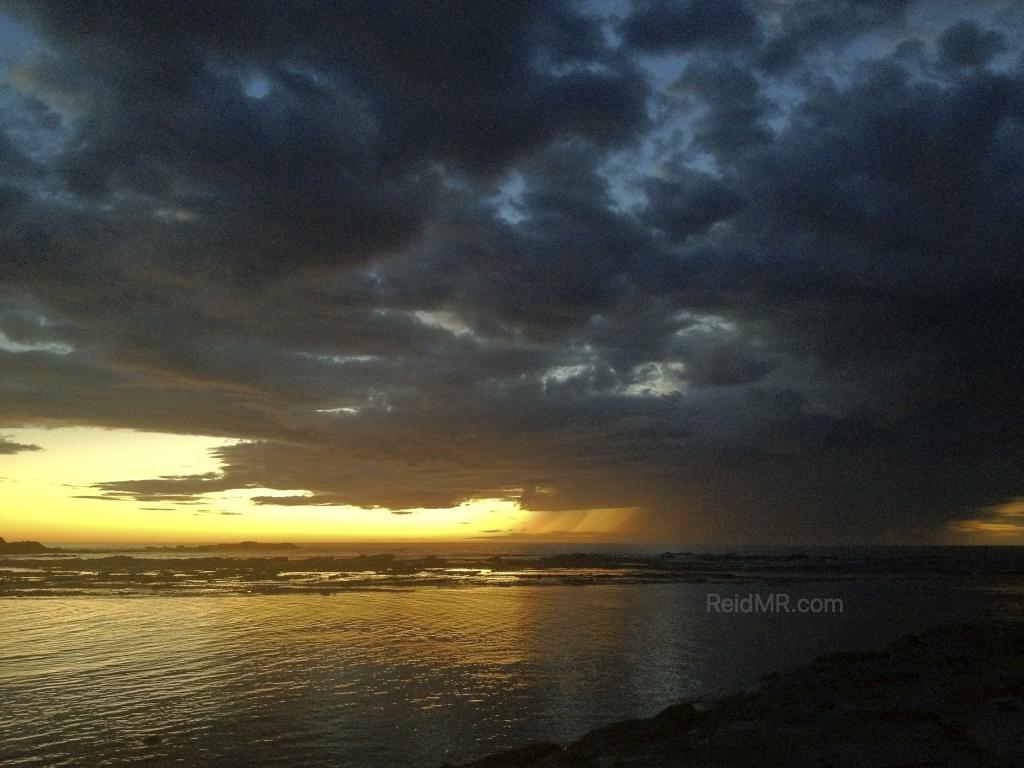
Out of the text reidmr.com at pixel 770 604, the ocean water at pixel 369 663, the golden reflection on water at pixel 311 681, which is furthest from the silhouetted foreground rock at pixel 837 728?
the text reidmr.com at pixel 770 604

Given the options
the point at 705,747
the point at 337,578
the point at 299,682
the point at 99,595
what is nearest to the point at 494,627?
the point at 299,682

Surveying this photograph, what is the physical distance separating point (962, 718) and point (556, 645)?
15.2 m

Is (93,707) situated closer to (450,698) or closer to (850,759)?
(450,698)

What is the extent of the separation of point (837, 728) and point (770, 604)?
3137 centimetres

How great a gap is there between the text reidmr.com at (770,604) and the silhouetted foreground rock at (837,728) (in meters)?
19.4

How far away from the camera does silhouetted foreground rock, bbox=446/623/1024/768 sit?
11.1 metres

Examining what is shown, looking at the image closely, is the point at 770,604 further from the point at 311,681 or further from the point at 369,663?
the point at 311,681

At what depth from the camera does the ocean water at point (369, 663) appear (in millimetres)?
14867

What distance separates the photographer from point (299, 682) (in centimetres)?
1995

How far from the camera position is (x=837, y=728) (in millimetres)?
13008

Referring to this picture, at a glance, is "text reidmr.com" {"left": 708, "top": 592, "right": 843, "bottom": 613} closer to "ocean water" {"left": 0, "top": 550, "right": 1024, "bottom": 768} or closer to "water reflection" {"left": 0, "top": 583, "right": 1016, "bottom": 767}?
"ocean water" {"left": 0, "top": 550, "right": 1024, "bottom": 768}

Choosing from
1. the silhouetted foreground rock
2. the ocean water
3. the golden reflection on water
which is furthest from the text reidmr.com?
the silhouetted foreground rock

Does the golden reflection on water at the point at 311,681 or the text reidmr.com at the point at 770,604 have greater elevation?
the golden reflection on water at the point at 311,681

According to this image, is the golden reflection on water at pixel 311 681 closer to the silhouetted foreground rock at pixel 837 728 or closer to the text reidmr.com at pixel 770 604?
the silhouetted foreground rock at pixel 837 728
